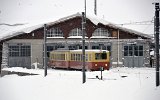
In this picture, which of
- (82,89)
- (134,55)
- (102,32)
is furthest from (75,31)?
(82,89)

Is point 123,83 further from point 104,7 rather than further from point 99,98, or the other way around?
point 104,7

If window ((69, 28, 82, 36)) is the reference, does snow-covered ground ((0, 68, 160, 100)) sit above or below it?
below

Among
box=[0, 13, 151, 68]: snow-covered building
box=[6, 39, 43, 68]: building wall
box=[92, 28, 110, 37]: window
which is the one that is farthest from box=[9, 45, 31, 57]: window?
box=[92, 28, 110, 37]: window

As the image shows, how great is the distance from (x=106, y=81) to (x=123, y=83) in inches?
A: 58.4

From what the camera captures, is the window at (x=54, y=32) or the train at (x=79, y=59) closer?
the train at (x=79, y=59)

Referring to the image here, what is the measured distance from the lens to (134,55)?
41094 millimetres

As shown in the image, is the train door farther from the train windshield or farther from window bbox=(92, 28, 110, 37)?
the train windshield

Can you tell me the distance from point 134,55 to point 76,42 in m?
7.25

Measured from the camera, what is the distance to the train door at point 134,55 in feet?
134

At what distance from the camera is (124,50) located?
41.0 meters

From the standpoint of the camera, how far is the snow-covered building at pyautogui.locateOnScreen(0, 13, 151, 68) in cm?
3988

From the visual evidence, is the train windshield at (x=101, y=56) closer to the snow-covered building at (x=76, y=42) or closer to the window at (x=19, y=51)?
the snow-covered building at (x=76, y=42)

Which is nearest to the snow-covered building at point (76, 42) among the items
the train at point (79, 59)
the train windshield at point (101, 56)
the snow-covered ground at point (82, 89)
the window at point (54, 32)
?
the window at point (54, 32)

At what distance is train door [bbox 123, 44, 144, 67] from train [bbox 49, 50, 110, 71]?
8.91 meters
